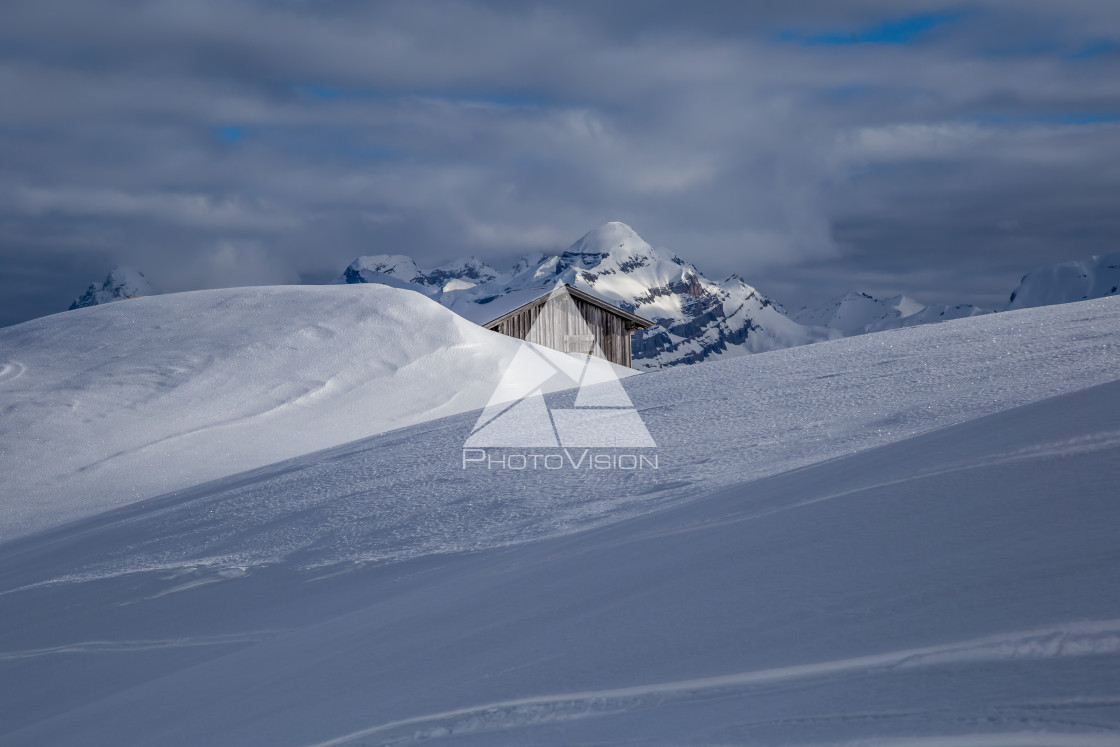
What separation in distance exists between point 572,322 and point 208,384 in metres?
12.4

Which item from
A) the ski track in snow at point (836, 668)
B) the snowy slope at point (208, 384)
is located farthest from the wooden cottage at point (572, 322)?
the ski track in snow at point (836, 668)

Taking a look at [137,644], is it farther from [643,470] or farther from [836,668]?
[836,668]

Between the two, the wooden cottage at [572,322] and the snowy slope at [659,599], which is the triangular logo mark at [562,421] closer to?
the snowy slope at [659,599]

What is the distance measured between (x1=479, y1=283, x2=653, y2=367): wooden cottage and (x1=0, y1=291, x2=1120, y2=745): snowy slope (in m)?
15.4

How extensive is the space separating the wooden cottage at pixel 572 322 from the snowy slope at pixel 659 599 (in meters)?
15.4

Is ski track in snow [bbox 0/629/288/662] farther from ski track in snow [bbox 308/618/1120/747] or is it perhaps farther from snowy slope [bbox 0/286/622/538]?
snowy slope [bbox 0/286/622/538]

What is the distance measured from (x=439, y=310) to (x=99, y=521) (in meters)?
6.25

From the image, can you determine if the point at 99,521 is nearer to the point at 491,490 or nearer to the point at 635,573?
the point at 491,490

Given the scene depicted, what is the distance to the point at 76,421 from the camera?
8.33 m

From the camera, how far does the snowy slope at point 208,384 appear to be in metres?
7.35

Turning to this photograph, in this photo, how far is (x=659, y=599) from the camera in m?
1.99

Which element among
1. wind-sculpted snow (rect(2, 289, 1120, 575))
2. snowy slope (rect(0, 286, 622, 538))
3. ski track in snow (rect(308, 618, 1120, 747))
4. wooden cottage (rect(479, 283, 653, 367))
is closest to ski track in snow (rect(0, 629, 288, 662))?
wind-sculpted snow (rect(2, 289, 1120, 575))

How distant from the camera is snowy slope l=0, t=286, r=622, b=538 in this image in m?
7.35

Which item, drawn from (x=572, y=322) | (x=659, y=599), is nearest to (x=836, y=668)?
(x=659, y=599)
